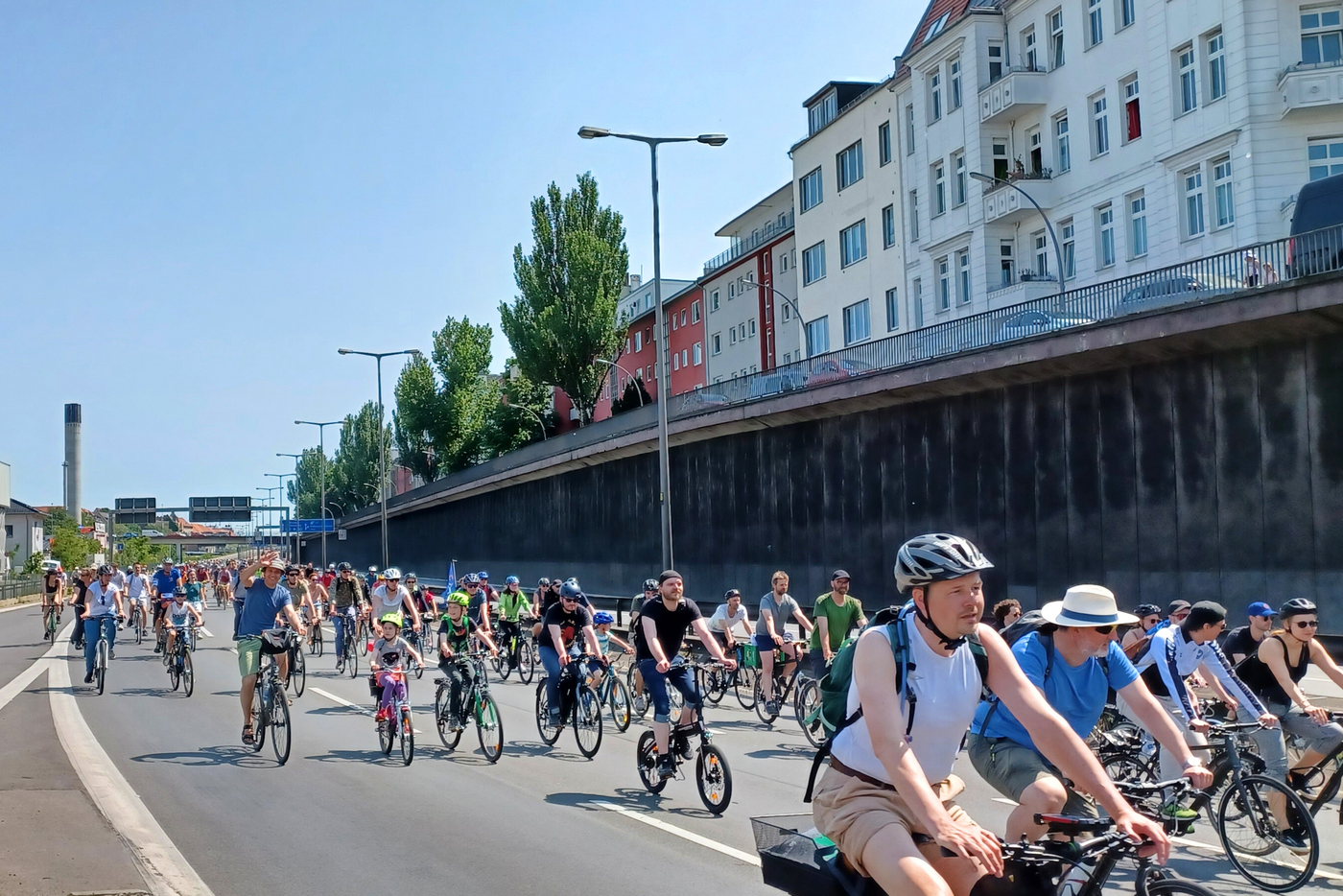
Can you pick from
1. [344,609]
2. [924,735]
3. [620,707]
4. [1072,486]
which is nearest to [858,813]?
[924,735]

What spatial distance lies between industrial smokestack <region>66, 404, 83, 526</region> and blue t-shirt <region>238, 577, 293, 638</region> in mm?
137774

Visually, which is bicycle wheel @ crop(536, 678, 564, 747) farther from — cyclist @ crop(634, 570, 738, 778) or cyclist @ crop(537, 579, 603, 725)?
cyclist @ crop(634, 570, 738, 778)

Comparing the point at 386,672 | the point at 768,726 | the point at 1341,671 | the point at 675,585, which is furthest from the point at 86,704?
the point at 1341,671

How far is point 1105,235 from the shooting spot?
36.0 metres

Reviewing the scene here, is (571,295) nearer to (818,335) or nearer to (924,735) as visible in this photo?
(818,335)

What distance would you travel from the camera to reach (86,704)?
17.6m

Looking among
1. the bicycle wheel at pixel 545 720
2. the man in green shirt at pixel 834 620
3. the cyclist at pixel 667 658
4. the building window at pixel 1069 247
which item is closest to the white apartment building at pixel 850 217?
the building window at pixel 1069 247

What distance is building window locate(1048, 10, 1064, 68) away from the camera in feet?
125

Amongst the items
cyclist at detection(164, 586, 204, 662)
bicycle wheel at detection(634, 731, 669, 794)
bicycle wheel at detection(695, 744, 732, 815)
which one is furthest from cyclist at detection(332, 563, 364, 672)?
→ bicycle wheel at detection(695, 744, 732, 815)

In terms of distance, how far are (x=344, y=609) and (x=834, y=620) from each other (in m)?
12.3

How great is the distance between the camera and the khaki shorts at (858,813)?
377 centimetres

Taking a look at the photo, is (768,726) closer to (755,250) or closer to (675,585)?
(675,585)

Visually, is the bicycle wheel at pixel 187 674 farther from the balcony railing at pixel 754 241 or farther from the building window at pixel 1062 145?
the balcony railing at pixel 754 241

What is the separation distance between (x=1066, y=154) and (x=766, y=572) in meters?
14.9
